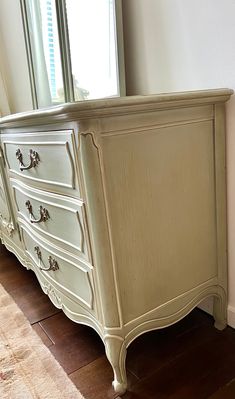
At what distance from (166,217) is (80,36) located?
983 mm

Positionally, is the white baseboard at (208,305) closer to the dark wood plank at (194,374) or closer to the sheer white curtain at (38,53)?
the dark wood plank at (194,374)

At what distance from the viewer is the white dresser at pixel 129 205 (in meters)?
0.78

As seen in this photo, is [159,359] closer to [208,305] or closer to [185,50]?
[208,305]

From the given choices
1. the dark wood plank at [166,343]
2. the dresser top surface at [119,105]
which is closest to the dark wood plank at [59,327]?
the dark wood plank at [166,343]

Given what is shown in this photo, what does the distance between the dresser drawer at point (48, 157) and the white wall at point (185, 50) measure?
0.51m

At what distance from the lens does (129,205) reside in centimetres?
85

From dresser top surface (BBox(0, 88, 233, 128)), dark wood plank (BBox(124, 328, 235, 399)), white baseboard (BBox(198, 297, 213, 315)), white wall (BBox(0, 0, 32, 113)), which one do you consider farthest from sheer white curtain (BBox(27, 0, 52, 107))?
dark wood plank (BBox(124, 328, 235, 399))

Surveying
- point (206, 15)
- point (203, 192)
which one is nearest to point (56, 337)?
point (203, 192)

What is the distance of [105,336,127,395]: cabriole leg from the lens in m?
0.89

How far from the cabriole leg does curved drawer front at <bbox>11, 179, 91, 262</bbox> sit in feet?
0.81

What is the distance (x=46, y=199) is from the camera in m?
1.03

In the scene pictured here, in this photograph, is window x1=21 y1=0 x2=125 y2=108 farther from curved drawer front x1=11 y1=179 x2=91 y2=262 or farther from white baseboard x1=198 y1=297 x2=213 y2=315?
white baseboard x1=198 y1=297 x2=213 y2=315

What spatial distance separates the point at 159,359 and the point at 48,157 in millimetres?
774

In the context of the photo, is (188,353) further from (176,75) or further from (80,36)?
(80,36)
